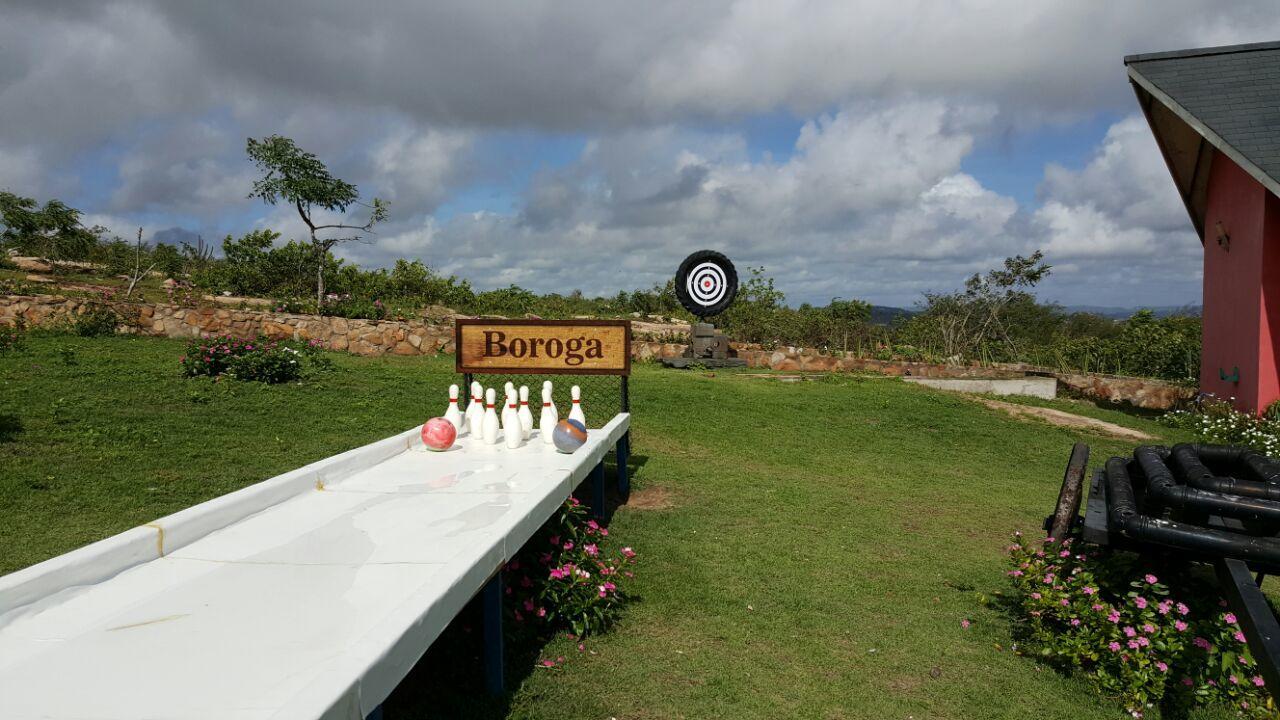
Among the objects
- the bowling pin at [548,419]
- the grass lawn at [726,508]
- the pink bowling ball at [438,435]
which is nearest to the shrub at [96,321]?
the grass lawn at [726,508]

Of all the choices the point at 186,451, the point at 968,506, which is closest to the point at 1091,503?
the point at 968,506

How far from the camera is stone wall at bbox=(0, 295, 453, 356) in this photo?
1334 centimetres

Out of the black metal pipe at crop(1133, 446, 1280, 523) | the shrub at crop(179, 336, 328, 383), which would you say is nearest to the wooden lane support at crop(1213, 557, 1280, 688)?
the black metal pipe at crop(1133, 446, 1280, 523)

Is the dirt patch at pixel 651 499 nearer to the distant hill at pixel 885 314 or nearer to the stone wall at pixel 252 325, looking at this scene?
the stone wall at pixel 252 325

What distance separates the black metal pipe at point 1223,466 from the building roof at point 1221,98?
6418 millimetres

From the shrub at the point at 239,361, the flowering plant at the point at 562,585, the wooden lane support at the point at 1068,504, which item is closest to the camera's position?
the flowering plant at the point at 562,585

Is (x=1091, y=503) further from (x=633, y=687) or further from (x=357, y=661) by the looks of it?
(x=357, y=661)

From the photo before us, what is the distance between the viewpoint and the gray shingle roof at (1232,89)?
909 centimetres

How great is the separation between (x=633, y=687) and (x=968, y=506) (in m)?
4.65

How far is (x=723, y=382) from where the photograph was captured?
12.8 m

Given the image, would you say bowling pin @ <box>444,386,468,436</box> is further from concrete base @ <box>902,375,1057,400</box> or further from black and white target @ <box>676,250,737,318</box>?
black and white target @ <box>676,250,737,318</box>

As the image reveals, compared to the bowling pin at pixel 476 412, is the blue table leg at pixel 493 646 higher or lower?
lower

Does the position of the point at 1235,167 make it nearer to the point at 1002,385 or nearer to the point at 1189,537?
the point at 1002,385

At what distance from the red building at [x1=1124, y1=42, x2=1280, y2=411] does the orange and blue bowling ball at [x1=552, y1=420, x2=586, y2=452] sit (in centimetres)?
877
